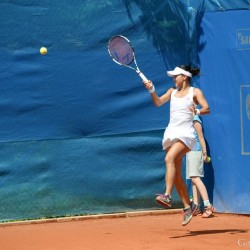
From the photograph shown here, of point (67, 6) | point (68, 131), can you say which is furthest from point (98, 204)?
point (67, 6)

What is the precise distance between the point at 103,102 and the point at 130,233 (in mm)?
1976

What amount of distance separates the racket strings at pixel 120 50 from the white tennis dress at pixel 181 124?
78 cm

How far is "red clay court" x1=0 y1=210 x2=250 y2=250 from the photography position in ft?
23.9

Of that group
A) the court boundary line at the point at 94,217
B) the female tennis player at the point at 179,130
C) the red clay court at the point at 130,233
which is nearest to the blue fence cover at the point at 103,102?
the court boundary line at the point at 94,217

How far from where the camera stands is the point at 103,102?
9.49 m

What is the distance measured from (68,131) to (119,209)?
1193mm

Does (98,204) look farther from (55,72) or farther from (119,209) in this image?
(55,72)

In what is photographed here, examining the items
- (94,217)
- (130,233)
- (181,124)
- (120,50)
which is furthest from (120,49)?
(94,217)

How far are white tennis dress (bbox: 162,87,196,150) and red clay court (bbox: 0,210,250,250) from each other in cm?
99

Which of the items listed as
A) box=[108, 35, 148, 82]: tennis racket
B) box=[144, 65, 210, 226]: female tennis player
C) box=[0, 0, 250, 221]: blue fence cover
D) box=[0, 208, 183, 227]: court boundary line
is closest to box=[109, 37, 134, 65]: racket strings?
box=[108, 35, 148, 82]: tennis racket

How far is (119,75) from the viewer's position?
955 cm

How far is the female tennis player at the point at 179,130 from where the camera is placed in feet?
25.6

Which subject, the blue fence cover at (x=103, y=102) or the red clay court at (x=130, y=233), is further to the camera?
the blue fence cover at (x=103, y=102)

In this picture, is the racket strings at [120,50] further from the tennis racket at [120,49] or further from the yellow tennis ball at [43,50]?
the yellow tennis ball at [43,50]
